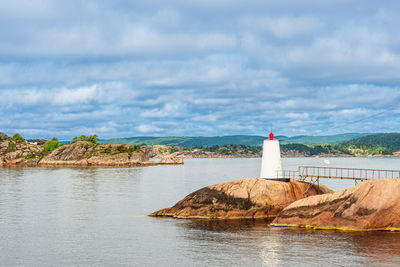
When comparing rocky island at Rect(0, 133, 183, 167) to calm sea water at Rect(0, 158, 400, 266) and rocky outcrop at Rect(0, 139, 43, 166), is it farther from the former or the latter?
calm sea water at Rect(0, 158, 400, 266)

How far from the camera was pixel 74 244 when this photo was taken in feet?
104

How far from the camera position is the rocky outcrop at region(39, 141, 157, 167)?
168 metres

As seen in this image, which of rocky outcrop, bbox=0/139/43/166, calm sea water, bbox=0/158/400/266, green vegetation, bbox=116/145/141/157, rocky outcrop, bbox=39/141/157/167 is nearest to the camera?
calm sea water, bbox=0/158/400/266

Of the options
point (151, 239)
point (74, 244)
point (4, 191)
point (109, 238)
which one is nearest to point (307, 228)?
point (151, 239)

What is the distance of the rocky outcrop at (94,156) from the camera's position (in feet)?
550

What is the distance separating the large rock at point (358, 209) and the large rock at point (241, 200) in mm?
4707

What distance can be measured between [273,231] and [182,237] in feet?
24.6

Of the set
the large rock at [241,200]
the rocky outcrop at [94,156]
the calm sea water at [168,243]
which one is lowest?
the calm sea water at [168,243]

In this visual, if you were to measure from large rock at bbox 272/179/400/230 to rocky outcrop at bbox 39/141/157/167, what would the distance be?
137 m

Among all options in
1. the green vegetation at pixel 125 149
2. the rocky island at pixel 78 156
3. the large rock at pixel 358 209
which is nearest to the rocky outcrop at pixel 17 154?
the rocky island at pixel 78 156

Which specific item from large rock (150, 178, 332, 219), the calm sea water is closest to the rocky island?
the calm sea water

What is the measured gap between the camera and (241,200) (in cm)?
4047

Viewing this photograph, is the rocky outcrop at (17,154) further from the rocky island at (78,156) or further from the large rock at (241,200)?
the large rock at (241,200)

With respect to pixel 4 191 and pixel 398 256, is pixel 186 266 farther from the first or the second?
pixel 4 191
